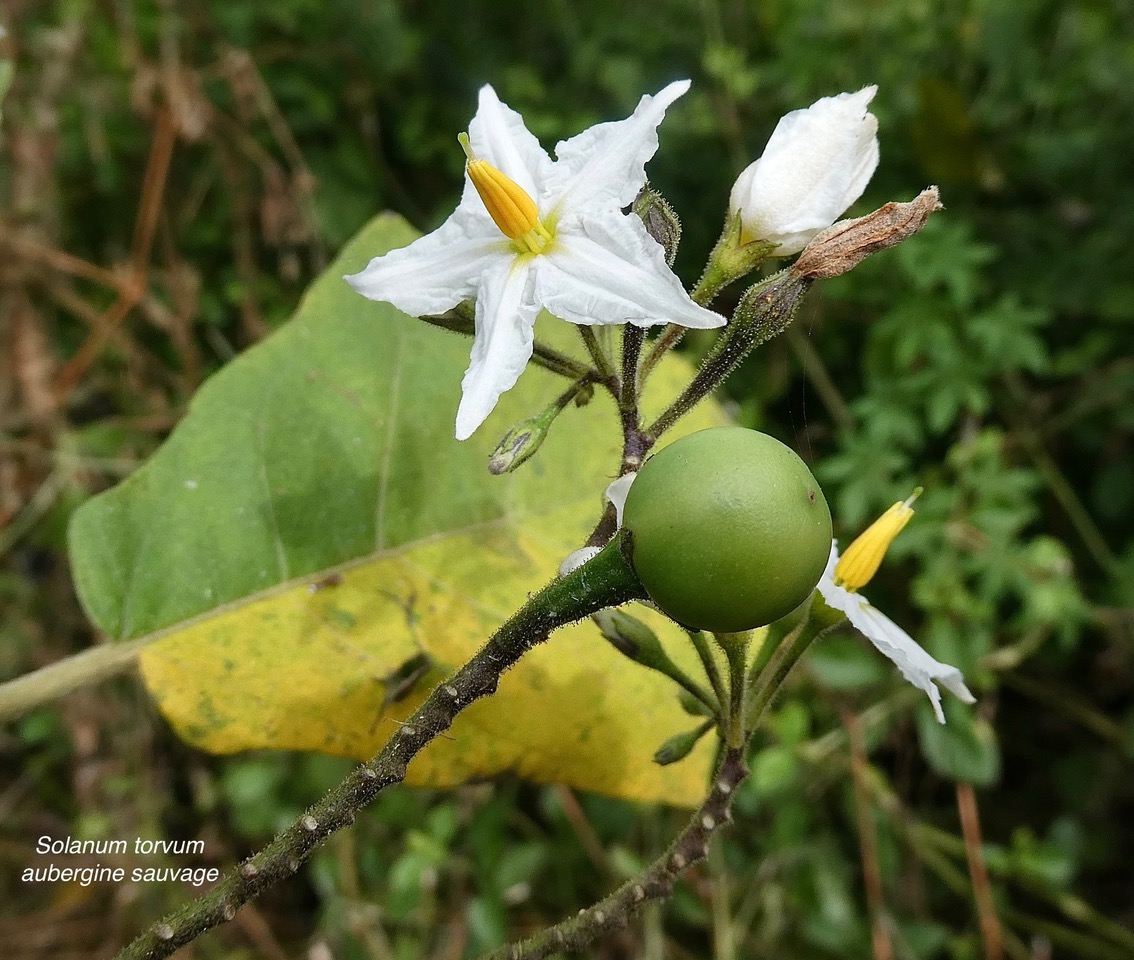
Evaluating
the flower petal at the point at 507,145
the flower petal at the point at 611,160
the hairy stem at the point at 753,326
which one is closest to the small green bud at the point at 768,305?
the hairy stem at the point at 753,326

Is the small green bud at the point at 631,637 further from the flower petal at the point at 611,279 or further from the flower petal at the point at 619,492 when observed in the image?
the flower petal at the point at 611,279

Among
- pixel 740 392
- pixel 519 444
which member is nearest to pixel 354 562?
pixel 519 444

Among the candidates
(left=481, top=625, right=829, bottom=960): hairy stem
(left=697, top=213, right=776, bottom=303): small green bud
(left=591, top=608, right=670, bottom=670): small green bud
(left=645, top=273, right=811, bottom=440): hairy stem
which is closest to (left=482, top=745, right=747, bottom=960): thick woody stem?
(left=481, top=625, right=829, bottom=960): hairy stem

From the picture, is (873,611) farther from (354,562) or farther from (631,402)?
(354,562)

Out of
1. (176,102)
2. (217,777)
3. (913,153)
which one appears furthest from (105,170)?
(913,153)

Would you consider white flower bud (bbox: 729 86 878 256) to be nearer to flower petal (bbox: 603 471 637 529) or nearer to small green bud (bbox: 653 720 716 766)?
flower petal (bbox: 603 471 637 529)

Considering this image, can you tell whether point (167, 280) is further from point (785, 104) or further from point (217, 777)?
point (785, 104)
